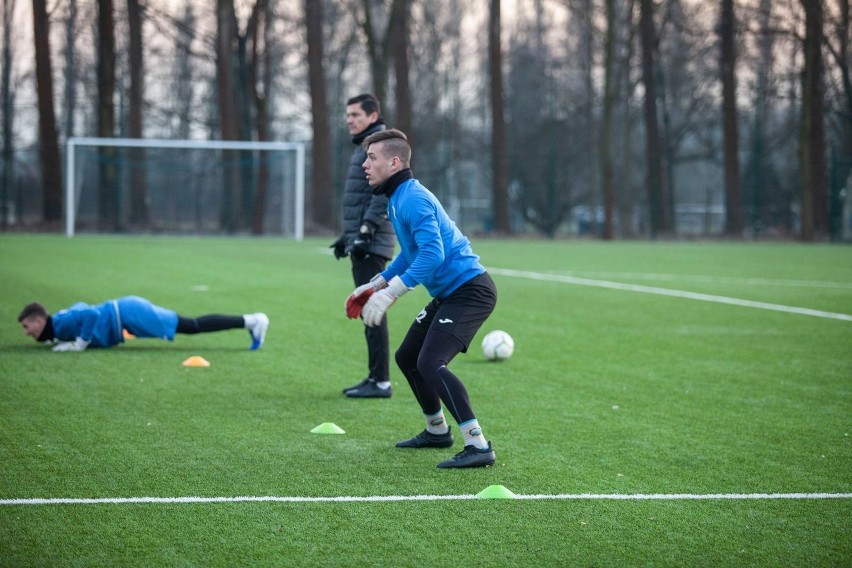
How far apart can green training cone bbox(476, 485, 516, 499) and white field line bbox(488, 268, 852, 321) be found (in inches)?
334

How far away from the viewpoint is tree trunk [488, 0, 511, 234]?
3741 cm

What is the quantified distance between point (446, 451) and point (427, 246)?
1.27 m

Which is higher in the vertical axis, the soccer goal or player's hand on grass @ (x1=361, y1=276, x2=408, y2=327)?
the soccer goal

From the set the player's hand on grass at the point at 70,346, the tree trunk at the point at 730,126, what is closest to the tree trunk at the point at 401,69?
the tree trunk at the point at 730,126

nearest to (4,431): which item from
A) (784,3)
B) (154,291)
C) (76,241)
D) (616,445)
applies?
(616,445)

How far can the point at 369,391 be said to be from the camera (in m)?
7.57

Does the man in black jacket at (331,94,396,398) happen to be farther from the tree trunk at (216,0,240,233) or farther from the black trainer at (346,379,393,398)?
the tree trunk at (216,0,240,233)

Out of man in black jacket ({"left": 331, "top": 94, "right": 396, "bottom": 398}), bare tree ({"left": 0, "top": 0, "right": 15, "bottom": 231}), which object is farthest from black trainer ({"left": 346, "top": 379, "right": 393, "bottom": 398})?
bare tree ({"left": 0, "top": 0, "right": 15, "bottom": 231})

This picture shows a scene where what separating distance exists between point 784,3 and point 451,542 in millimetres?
35926

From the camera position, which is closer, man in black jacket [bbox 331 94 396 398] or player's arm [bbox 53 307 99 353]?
man in black jacket [bbox 331 94 396 398]

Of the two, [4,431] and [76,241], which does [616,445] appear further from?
[76,241]

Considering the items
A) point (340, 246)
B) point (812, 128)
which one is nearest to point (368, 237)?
point (340, 246)

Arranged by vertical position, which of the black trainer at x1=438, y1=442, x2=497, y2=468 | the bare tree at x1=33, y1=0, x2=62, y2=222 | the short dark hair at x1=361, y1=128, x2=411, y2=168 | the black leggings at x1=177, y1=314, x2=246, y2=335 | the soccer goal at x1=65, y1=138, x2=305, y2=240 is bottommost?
the black trainer at x1=438, y1=442, x2=497, y2=468

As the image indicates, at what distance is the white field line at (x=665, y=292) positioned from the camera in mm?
12922
